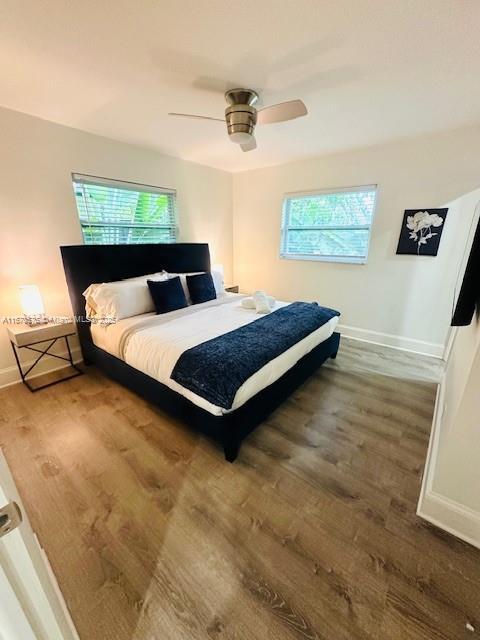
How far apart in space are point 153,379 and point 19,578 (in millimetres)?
1580

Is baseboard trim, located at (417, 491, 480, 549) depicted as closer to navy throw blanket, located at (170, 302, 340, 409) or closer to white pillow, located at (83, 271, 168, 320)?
navy throw blanket, located at (170, 302, 340, 409)

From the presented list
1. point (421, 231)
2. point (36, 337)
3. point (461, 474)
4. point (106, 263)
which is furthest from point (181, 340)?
point (421, 231)

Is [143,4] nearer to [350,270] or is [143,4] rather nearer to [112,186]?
[112,186]

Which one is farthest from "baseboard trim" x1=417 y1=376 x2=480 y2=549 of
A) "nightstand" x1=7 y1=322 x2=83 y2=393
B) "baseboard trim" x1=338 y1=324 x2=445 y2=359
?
"nightstand" x1=7 y1=322 x2=83 y2=393

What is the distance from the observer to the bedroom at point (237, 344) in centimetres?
116

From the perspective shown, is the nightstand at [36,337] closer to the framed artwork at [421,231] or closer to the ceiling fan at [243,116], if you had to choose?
the ceiling fan at [243,116]

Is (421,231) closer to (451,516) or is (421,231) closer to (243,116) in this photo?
(243,116)

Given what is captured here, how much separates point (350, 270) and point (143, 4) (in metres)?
3.28

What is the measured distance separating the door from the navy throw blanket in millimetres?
1068

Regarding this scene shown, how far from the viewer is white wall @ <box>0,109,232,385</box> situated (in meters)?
2.36

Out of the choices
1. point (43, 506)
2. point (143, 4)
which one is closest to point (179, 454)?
point (43, 506)

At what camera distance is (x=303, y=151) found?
3.37 metres

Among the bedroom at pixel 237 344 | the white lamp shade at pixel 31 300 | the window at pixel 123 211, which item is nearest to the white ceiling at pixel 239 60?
the bedroom at pixel 237 344

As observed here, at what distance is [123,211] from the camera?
322 centimetres
